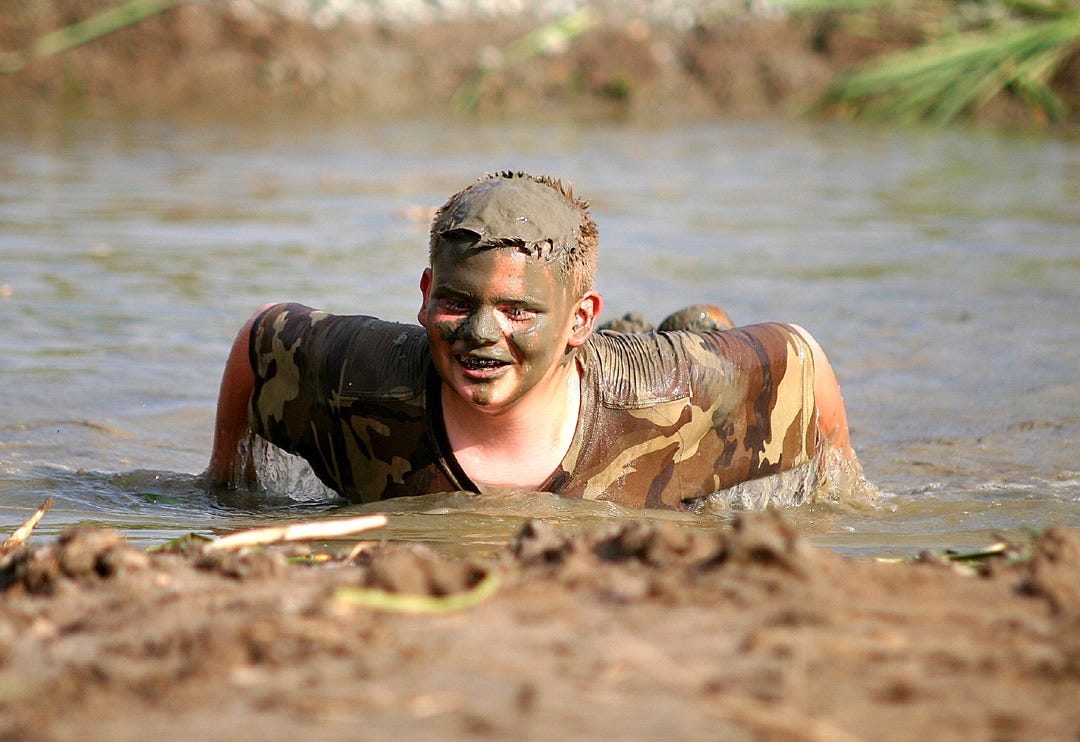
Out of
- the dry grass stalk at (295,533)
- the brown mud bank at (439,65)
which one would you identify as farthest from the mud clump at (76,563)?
the brown mud bank at (439,65)

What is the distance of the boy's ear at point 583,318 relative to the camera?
4.20 metres

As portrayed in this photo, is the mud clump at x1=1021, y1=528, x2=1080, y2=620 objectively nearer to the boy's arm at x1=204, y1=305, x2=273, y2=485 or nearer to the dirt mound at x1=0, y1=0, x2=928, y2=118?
the boy's arm at x1=204, y1=305, x2=273, y2=485

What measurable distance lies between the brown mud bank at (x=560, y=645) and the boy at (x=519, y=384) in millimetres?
1099

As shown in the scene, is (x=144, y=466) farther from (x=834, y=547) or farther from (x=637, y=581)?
(x=637, y=581)

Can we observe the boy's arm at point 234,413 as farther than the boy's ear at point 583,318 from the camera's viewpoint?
Yes

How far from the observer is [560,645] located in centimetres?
242

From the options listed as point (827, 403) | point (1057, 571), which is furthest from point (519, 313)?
point (1057, 571)

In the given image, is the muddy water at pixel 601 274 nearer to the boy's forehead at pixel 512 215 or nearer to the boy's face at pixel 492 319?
the boy's face at pixel 492 319

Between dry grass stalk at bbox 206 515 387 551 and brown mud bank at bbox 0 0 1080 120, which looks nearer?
dry grass stalk at bbox 206 515 387 551

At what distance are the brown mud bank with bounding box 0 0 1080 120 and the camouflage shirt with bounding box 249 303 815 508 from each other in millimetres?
11867

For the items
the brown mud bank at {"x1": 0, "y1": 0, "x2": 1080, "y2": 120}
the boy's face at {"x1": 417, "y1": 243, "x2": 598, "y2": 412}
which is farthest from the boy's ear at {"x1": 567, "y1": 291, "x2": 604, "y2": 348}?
the brown mud bank at {"x1": 0, "y1": 0, "x2": 1080, "y2": 120}

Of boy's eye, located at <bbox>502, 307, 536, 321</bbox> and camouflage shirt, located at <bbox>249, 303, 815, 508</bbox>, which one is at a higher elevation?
boy's eye, located at <bbox>502, 307, 536, 321</bbox>

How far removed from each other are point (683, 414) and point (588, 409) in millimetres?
283

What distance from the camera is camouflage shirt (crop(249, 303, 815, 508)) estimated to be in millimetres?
4289
